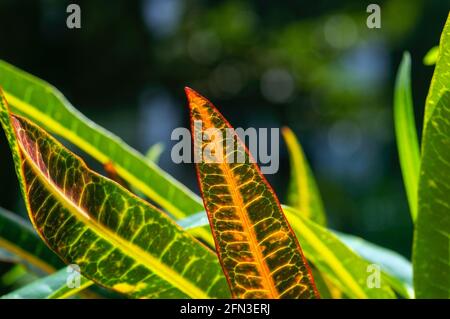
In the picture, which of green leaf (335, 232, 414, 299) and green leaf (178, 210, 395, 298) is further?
green leaf (335, 232, 414, 299)

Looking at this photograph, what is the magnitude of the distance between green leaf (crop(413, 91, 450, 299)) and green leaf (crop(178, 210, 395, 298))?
0.05 metres

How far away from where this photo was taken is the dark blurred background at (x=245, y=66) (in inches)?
226

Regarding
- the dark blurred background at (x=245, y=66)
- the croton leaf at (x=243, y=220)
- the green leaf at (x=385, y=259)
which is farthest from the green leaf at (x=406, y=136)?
the dark blurred background at (x=245, y=66)

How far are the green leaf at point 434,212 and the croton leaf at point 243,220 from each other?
0.25ft

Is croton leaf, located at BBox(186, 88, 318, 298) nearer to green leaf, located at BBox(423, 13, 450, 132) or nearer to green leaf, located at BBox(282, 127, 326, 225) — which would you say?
green leaf, located at BBox(423, 13, 450, 132)

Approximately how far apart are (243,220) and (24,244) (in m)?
0.22

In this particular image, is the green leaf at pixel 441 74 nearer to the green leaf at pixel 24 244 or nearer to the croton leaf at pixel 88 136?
the croton leaf at pixel 88 136

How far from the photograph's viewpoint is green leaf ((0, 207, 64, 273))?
49 centimetres

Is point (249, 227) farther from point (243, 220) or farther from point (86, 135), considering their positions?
point (86, 135)

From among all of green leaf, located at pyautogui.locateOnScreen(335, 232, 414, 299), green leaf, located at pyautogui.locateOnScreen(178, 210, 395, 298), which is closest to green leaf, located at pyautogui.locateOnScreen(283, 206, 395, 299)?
green leaf, located at pyautogui.locateOnScreen(178, 210, 395, 298)

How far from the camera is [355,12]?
247 inches

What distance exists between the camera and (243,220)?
33 centimetres
